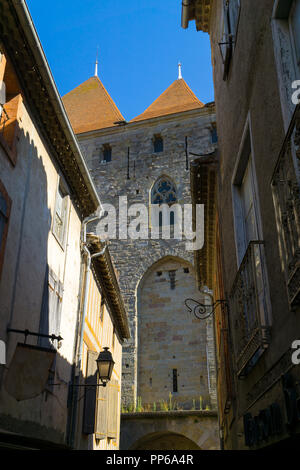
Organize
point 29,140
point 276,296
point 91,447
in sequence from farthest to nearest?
1. point 91,447
2. point 29,140
3. point 276,296

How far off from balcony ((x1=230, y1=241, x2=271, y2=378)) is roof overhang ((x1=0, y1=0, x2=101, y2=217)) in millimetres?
4192

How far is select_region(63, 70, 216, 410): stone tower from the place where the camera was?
1939cm

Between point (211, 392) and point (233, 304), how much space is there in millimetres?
14362

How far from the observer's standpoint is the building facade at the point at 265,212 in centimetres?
311

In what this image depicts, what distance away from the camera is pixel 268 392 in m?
3.67

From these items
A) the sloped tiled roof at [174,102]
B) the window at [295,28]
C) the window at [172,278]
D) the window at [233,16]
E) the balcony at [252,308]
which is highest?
the sloped tiled roof at [174,102]

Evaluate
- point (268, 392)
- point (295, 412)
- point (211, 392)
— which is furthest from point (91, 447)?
point (211, 392)

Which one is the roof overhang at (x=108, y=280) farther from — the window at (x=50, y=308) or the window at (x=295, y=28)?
the window at (x=295, y=28)

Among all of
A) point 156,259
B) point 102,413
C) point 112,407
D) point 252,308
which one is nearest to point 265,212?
point 252,308

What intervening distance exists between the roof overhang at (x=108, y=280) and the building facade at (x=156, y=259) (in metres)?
5.24

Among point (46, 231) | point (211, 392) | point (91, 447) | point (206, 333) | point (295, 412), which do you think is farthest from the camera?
point (206, 333)

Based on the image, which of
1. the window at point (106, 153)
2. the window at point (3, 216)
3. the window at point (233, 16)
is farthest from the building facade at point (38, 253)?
the window at point (106, 153)

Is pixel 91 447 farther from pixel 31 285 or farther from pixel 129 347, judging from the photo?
pixel 129 347

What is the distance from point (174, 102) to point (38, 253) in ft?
75.0
